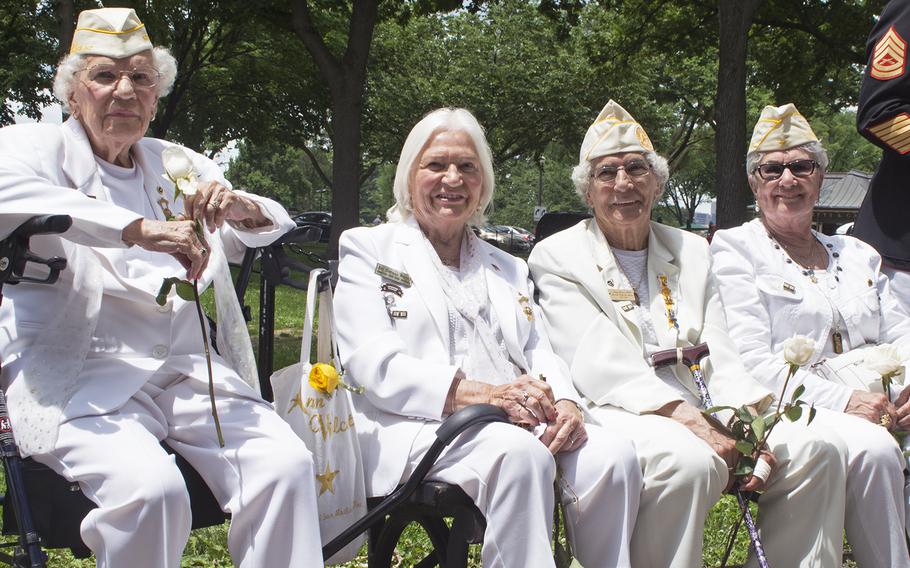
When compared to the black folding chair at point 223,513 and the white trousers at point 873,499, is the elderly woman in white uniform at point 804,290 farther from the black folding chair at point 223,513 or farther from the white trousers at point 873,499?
the black folding chair at point 223,513

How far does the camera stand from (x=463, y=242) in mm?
3346

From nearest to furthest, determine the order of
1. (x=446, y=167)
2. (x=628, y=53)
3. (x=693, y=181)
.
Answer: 1. (x=446, y=167)
2. (x=628, y=53)
3. (x=693, y=181)

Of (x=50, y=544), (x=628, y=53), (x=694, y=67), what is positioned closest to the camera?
(x=50, y=544)

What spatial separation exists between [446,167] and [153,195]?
105 centimetres

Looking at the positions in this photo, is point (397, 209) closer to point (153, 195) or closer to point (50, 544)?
point (153, 195)

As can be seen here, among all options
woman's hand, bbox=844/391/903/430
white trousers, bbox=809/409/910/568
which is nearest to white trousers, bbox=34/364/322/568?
white trousers, bbox=809/409/910/568

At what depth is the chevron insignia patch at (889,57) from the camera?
3.61 metres

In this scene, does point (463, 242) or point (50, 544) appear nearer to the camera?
point (50, 544)

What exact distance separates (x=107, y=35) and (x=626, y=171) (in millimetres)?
1970

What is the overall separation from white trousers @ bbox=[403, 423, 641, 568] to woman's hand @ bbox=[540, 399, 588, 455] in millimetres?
28

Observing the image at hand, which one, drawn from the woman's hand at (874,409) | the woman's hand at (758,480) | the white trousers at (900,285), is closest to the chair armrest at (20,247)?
the woman's hand at (758,480)

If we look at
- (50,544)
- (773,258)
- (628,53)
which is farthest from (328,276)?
(628,53)

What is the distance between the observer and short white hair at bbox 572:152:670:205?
11.3ft

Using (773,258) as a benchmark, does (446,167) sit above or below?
above
